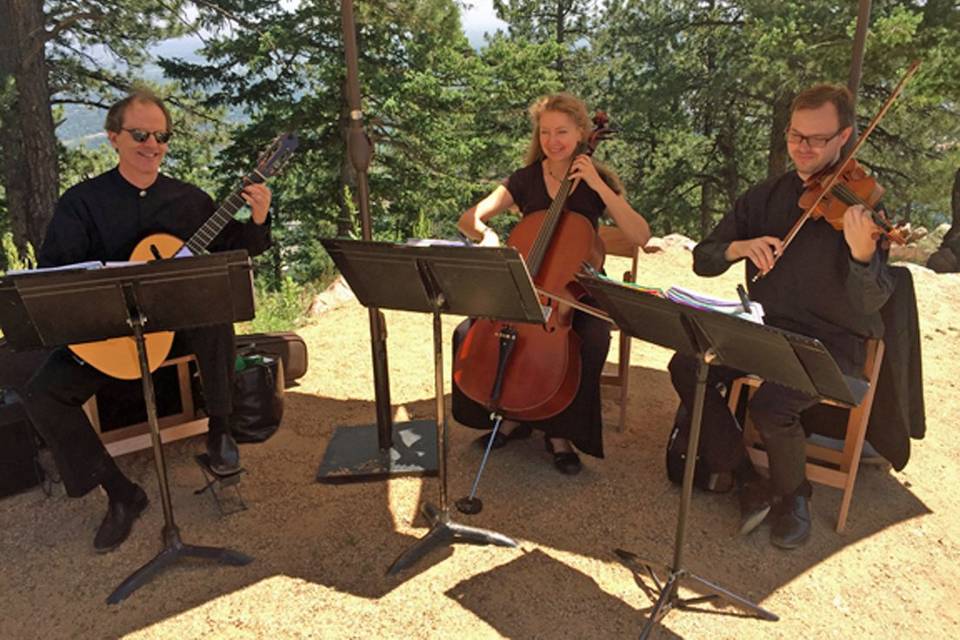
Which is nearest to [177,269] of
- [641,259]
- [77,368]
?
[77,368]

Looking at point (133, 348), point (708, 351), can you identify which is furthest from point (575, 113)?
point (133, 348)

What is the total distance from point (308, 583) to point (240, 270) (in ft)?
3.89

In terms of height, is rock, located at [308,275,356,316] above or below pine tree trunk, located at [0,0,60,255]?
below

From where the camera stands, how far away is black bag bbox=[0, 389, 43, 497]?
10.1 ft

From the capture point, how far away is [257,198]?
292 cm

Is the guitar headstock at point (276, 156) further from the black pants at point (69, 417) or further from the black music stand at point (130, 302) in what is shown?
the black pants at point (69, 417)

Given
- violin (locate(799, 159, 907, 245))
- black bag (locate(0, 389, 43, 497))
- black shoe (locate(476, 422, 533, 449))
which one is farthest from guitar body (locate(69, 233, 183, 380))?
violin (locate(799, 159, 907, 245))

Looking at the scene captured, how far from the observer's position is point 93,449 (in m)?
2.82

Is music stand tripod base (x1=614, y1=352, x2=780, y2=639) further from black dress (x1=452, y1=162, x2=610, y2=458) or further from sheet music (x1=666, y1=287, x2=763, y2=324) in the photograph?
black dress (x1=452, y1=162, x2=610, y2=458)

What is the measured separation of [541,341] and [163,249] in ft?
5.58

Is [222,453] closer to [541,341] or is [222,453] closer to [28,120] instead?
[541,341]

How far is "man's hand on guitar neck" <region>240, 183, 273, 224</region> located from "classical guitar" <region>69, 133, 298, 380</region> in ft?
0.08

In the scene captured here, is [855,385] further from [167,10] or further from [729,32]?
[729,32]

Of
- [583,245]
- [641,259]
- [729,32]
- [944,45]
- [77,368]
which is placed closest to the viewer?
[77,368]
